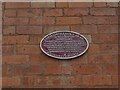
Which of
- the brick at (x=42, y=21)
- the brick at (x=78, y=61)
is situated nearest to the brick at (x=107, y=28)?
the brick at (x=78, y=61)

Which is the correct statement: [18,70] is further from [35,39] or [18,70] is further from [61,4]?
[61,4]

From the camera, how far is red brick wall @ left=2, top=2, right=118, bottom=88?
14.5 feet

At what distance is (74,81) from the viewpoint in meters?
4.41

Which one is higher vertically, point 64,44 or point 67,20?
point 67,20

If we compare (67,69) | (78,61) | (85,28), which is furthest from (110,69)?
(85,28)

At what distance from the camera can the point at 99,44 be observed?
462 cm

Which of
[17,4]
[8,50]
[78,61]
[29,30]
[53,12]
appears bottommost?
[78,61]

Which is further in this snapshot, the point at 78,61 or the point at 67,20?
the point at 67,20

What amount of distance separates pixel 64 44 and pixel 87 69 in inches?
15.2

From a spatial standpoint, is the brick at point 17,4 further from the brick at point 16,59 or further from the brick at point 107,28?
the brick at point 107,28

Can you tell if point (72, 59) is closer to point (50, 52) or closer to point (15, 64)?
point (50, 52)

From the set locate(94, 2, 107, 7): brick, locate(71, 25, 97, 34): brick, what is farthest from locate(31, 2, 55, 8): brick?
locate(94, 2, 107, 7): brick

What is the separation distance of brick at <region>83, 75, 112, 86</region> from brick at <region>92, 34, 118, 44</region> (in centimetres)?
44

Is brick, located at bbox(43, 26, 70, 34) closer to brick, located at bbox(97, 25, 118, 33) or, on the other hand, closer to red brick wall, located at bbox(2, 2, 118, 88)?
red brick wall, located at bbox(2, 2, 118, 88)
